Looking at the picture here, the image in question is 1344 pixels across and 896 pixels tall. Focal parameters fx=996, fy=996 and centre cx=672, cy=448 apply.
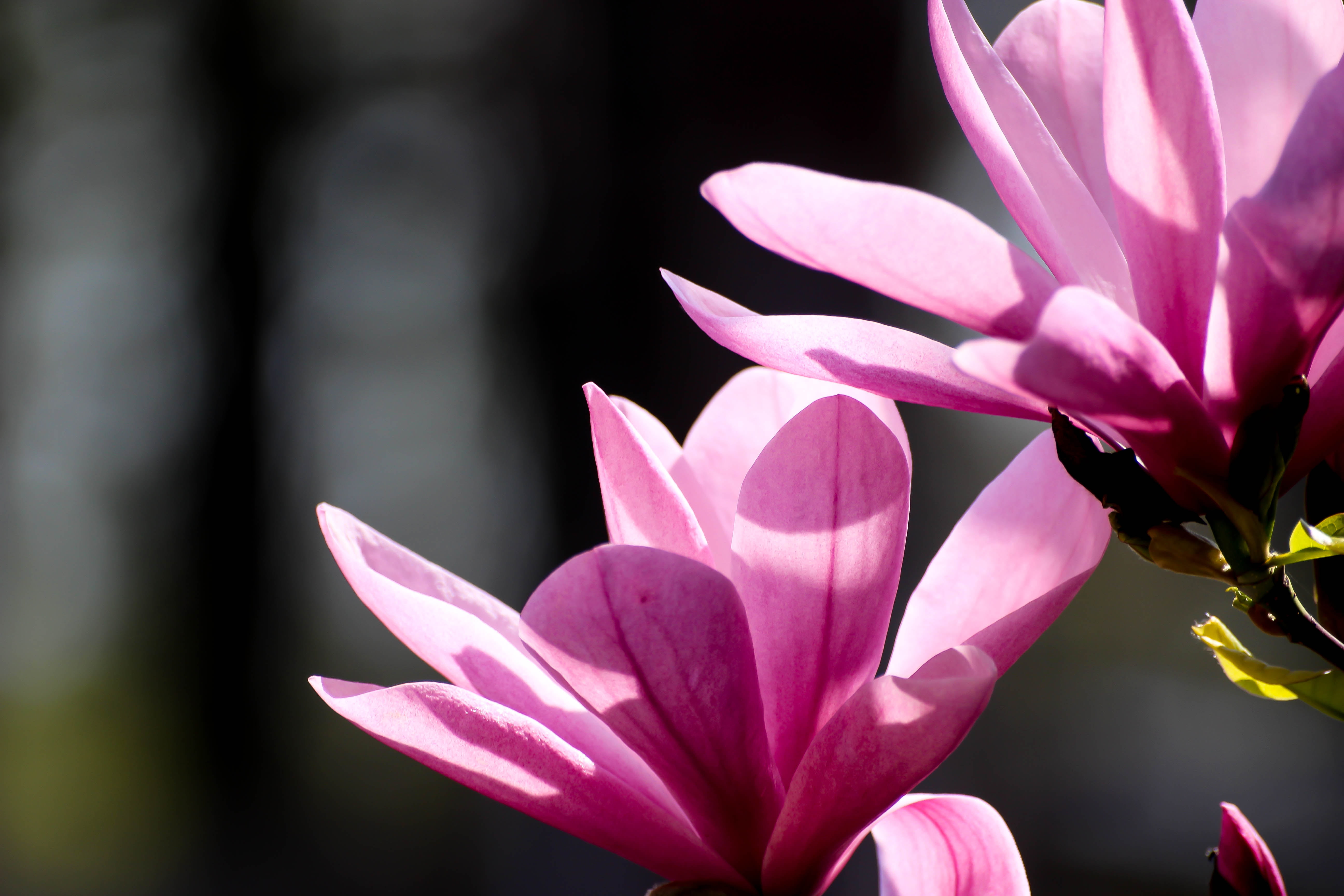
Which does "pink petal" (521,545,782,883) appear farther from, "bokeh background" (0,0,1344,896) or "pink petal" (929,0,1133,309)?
"bokeh background" (0,0,1344,896)

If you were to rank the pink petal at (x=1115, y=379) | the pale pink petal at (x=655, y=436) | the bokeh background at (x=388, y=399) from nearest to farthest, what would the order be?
the pink petal at (x=1115, y=379) < the pale pink petal at (x=655, y=436) < the bokeh background at (x=388, y=399)

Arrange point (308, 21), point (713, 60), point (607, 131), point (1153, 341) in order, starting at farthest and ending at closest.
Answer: point (308, 21) < point (607, 131) < point (713, 60) < point (1153, 341)

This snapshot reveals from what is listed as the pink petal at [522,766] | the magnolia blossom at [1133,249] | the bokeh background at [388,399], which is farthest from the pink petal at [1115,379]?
the bokeh background at [388,399]

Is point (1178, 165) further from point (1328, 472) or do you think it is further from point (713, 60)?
point (713, 60)

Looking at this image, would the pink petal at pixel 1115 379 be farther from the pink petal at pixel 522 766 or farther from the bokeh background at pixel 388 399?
the bokeh background at pixel 388 399

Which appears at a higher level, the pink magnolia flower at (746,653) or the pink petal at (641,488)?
the pink petal at (641,488)

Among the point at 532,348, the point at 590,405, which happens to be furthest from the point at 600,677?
the point at 532,348
